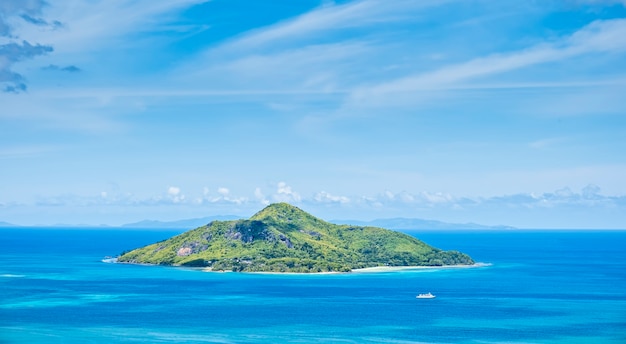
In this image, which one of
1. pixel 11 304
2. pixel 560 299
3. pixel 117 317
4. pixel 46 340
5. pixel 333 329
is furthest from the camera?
pixel 560 299

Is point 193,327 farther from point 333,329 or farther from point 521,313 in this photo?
point 521,313

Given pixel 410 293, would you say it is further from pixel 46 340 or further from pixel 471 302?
pixel 46 340

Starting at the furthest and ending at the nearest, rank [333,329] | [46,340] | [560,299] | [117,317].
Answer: [560,299] → [117,317] → [333,329] → [46,340]

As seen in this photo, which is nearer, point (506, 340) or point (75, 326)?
point (506, 340)

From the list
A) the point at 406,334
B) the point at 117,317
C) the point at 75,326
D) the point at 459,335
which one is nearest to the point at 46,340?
the point at 75,326

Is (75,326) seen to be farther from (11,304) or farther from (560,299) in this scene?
(560,299)

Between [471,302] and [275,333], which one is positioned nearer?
[275,333]

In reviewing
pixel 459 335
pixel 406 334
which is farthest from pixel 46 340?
pixel 459 335

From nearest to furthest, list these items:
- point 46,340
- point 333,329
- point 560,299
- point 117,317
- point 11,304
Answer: point 46,340 < point 333,329 < point 117,317 < point 11,304 < point 560,299
